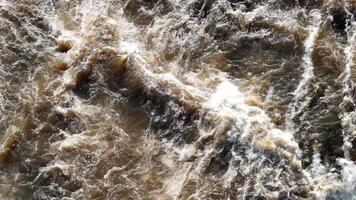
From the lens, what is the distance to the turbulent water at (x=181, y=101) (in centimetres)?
771

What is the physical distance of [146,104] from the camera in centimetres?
857

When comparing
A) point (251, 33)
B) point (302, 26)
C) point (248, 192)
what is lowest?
point (248, 192)

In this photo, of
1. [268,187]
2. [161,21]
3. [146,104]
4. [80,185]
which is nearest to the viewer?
[268,187]

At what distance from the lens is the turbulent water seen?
771cm

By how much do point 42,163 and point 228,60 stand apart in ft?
12.1

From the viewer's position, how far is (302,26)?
882 cm

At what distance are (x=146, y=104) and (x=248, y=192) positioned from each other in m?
2.36

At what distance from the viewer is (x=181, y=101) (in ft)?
27.5

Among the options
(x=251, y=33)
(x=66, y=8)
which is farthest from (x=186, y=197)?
(x=66, y=8)

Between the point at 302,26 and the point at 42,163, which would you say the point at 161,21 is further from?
the point at 42,163

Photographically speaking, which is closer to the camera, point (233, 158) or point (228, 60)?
point (233, 158)

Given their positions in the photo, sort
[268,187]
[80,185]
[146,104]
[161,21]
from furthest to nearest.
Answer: [161,21] < [146,104] < [80,185] < [268,187]

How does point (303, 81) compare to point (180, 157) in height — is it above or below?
above

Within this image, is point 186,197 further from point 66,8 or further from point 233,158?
point 66,8
